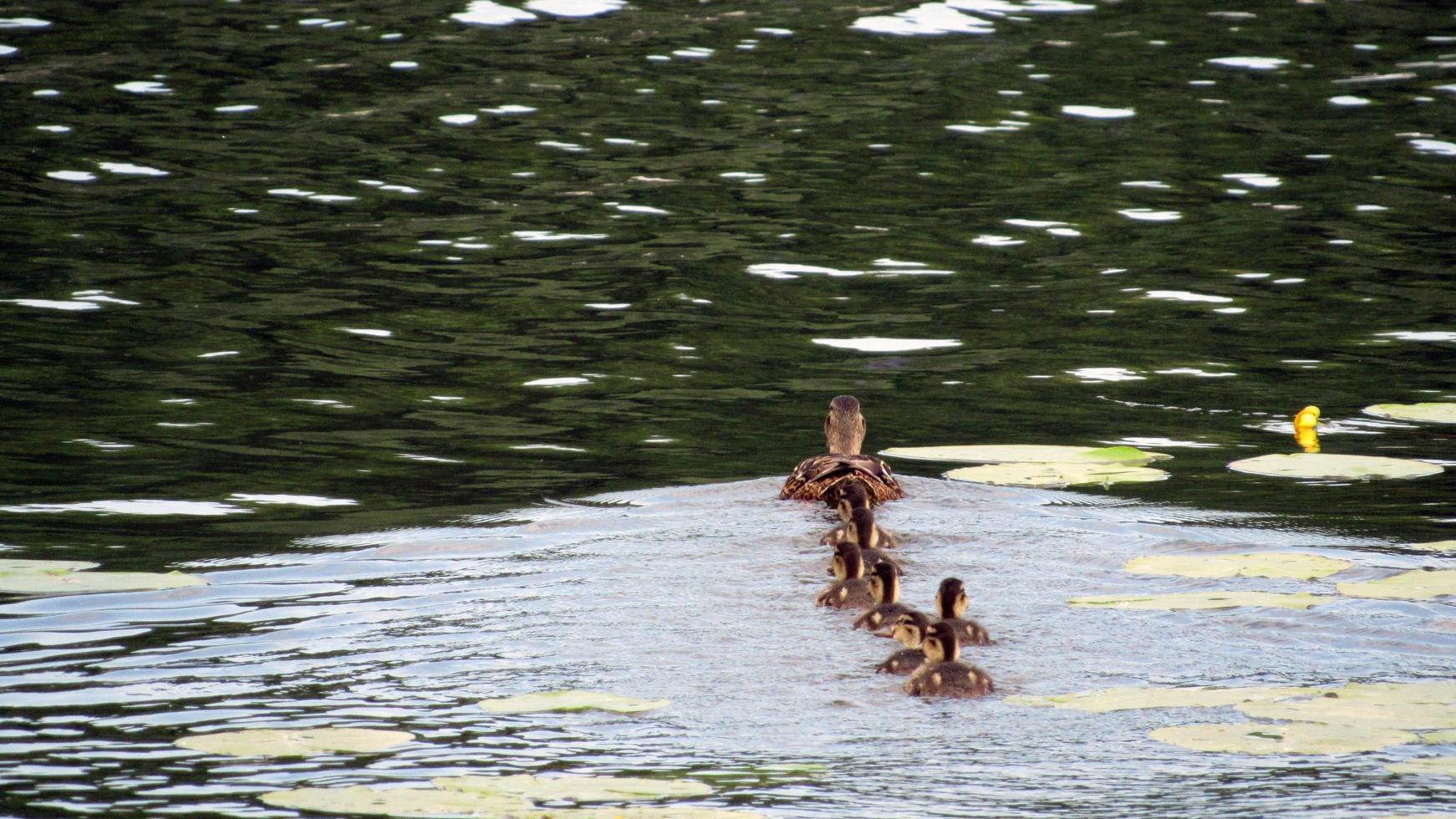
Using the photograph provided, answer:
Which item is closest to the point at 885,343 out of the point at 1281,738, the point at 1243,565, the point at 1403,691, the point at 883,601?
the point at 1243,565

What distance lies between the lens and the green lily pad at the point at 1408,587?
8594 millimetres

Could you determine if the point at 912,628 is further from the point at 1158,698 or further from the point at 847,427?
the point at 847,427

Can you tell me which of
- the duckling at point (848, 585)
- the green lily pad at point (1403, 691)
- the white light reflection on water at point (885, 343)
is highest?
the white light reflection on water at point (885, 343)

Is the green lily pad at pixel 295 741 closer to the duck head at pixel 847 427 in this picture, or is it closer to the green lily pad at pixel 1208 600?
the green lily pad at pixel 1208 600

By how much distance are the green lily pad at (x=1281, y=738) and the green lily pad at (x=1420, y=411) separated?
585 cm

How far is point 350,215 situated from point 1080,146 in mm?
8004

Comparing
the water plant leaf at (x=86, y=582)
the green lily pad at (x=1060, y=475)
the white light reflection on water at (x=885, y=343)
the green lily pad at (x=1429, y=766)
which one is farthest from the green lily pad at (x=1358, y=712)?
the white light reflection on water at (x=885, y=343)

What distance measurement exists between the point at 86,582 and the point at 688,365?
598 centimetres

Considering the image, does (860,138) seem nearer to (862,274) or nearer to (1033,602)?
(862,274)

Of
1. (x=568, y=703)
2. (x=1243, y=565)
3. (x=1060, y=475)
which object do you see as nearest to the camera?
(x=568, y=703)

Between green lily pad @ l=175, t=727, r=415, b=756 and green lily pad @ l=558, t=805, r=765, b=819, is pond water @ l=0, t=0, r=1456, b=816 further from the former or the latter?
green lily pad @ l=558, t=805, r=765, b=819

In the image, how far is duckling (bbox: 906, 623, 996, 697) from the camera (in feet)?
24.9

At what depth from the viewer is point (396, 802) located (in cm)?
628

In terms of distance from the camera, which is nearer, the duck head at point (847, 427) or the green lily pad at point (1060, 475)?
the green lily pad at point (1060, 475)
